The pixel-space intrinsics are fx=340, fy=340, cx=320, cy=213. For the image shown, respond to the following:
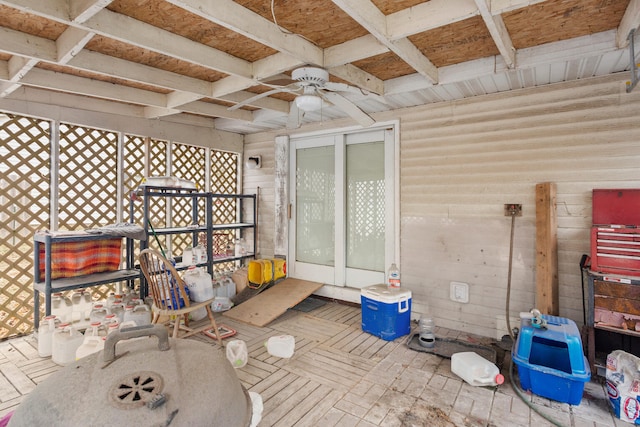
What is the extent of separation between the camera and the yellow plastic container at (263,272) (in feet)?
14.1

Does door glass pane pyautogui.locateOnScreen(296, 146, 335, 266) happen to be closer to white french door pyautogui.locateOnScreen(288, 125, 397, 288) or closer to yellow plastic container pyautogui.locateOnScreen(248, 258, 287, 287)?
white french door pyautogui.locateOnScreen(288, 125, 397, 288)

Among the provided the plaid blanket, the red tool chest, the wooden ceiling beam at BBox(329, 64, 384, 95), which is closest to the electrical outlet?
the red tool chest

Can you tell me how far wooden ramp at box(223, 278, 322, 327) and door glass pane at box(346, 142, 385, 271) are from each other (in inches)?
26.2

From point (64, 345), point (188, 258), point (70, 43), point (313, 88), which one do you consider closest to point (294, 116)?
point (313, 88)

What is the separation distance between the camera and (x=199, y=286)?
303 centimetres

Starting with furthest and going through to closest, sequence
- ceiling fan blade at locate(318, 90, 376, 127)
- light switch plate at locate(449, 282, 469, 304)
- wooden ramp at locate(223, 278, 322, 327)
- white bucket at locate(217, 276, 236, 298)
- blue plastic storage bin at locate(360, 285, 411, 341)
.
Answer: white bucket at locate(217, 276, 236, 298)
wooden ramp at locate(223, 278, 322, 327)
light switch plate at locate(449, 282, 469, 304)
blue plastic storage bin at locate(360, 285, 411, 341)
ceiling fan blade at locate(318, 90, 376, 127)

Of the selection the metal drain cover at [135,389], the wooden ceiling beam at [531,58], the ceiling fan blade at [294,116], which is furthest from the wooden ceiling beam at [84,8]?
the wooden ceiling beam at [531,58]

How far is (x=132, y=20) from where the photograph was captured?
2088 mm

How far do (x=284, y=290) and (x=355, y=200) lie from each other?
4.65ft

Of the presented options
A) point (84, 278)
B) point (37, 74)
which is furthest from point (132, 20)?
point (84, 278)

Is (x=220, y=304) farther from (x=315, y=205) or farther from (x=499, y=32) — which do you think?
(x=499, y=32)

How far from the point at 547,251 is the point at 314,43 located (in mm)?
2457

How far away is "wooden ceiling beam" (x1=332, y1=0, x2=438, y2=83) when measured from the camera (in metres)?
1.75

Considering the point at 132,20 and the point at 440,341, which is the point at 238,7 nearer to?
the point at 132,20
